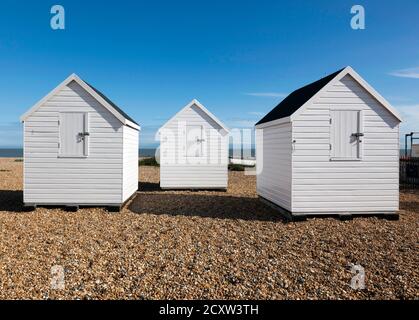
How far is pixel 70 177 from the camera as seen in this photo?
10977 millimetres

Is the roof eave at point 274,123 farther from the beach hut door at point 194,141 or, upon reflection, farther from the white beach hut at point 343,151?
the beach hut door at point 194,141

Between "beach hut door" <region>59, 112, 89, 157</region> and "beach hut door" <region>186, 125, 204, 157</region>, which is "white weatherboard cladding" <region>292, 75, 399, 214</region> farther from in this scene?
"beach hut door" <region>186, 125, 204, 157</region>

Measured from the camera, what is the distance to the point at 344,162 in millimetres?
10055

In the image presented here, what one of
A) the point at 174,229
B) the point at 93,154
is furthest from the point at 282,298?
the point at 93,154

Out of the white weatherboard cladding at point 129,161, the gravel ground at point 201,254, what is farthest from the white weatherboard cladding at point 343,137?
the white weatherboard cladding at point 129,161

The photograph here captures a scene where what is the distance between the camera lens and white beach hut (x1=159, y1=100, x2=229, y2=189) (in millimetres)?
16562

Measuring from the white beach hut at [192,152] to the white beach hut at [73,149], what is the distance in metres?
5.49

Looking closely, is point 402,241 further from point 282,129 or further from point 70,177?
point 70,177

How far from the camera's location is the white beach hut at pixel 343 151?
32.6 ft

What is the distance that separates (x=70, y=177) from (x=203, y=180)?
706cm

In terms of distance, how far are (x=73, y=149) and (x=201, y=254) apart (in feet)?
20.6

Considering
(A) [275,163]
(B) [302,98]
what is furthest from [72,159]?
(B) [302,98]

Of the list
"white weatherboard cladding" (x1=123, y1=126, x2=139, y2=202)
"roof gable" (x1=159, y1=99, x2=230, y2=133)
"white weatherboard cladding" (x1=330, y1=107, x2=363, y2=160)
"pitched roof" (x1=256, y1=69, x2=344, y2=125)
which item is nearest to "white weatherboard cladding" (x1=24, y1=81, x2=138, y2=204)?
"white weatherboard cladding" (x1=123, y1=126, x2=139, y2=202)

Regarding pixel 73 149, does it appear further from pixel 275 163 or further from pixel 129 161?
pixel 275 163
